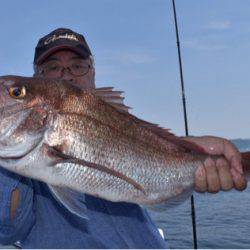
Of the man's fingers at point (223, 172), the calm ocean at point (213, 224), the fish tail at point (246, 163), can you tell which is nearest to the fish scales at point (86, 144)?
the man's fingers at point (223, 172)

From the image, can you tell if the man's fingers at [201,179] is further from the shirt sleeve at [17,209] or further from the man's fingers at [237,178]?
the shirt sleeve at [17,209]

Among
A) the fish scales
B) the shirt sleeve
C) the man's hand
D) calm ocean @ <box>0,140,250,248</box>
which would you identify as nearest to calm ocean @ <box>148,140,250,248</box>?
calm ocean @ <box>0,140,250,248</box>

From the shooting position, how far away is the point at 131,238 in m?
3.56

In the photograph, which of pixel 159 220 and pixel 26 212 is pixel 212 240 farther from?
pixel 26 212

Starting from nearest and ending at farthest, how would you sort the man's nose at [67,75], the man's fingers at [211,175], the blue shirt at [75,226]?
1. the man's fingers at [211,175]
2. the blue shirt at [75,226]
3. the man's nose at [67,75]

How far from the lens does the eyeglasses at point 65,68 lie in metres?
4.14

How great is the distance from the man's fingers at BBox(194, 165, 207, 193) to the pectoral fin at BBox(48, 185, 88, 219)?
2.90 ft

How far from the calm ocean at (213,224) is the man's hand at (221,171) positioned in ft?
25.5

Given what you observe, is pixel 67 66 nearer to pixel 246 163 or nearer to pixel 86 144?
pixel 86 144

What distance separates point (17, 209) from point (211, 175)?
133cm

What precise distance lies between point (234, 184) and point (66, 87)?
54.0 inches

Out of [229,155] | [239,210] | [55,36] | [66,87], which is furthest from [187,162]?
[239,210]

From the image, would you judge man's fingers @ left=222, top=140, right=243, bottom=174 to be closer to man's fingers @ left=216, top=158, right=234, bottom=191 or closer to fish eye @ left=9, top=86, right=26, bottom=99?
man's fingers @ left=216, top=158, right=234, bottom=191

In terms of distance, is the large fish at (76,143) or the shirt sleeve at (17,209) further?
the shirt sleeve at (17,209)
